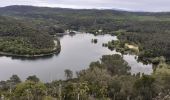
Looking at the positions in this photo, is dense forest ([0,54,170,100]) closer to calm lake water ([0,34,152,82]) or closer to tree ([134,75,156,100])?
tree ([134,75,156,100])

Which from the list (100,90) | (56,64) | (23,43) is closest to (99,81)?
(100,90)

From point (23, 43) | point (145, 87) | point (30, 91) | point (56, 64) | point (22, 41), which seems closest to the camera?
point (30, 91)

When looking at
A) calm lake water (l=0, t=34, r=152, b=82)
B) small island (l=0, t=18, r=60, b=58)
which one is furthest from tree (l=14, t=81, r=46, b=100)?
small island (l=0, t=18, r=60, b=58)

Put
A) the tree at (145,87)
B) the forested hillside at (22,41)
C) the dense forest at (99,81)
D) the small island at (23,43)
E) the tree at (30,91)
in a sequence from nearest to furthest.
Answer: the tree at (30,91), the dense forest at (99,81), the tree at (145,87), the small island at (23,43), the forested hillside at (22,41)

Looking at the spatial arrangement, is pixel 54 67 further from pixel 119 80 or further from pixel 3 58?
pixel 119 80

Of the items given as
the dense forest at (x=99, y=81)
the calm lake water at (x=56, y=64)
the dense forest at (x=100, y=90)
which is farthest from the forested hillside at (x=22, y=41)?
the dense forest at (x=100, y=90)

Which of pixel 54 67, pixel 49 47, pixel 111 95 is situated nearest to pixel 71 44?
pixel 49 47

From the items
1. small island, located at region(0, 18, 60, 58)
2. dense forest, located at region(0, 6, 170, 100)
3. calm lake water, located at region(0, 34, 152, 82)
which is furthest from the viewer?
small island, located at region(0, 18, 60, 58)

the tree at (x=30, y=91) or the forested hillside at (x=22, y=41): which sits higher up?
the tree at (x=30, y=91)

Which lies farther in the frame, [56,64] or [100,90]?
[56,64]

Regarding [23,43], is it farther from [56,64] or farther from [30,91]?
[30,91]

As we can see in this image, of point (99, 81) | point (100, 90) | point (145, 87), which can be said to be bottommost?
point (100, 90)

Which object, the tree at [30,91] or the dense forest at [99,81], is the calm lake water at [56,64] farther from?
the tree at [30,91]
